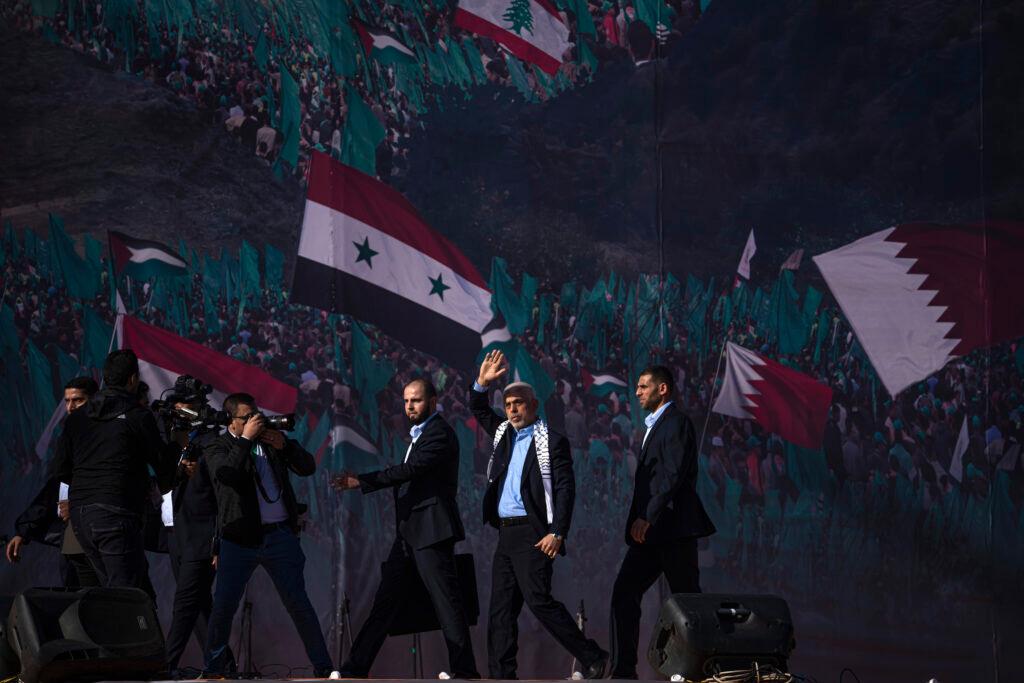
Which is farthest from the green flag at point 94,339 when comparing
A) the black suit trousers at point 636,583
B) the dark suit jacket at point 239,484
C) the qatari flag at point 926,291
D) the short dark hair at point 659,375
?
the qatari flag at point 926,291

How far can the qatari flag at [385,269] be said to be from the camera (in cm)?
892

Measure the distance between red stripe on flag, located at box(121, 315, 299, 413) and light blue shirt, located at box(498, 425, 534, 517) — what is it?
6.58ft

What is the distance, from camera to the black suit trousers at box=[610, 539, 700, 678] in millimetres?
7348

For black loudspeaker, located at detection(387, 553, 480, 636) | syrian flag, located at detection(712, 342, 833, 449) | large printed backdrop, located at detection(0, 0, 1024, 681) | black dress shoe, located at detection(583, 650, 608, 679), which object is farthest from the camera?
syrian flag, located at detection(712, 342, 833, 449)

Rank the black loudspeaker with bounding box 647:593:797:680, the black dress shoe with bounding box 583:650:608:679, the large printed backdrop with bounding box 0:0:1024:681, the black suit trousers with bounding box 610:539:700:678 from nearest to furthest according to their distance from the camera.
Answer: the black loudspeaker with bounding box 647:593:797:680, the black dress shoe with bounding box 583:650:608:679, the black suit trousers with bounding box 610:539:700:678, the large printed backdrop with bounding box 0:0:1024:681

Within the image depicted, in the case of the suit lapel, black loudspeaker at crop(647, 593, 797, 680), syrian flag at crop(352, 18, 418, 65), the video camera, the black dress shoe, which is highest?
syrian flag at crop(352, 18, 418, 65)

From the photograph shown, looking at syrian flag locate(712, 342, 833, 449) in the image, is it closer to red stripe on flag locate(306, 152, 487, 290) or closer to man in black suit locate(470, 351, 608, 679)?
man in black suit locate(470, 351, 608, 679)

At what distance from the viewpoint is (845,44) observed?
9.48 metres

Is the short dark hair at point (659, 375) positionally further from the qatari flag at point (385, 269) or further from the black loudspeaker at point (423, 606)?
the qatari flag at point (385, 269)

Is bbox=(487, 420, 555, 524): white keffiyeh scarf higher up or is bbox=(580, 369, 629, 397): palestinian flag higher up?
bbox=(580, 369, 629, 397): palestinian flag

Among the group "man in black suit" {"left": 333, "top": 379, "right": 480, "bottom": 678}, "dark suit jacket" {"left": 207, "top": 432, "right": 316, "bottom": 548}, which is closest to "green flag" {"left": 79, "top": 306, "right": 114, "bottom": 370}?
"dark suit jacket" {"left": 207, "top": 432, "right": 316, "bottom": 548}

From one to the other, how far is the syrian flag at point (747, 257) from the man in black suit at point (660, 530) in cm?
198

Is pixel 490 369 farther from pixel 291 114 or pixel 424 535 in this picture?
pixel 291 114

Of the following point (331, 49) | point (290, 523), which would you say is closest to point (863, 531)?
point (290, 523)
